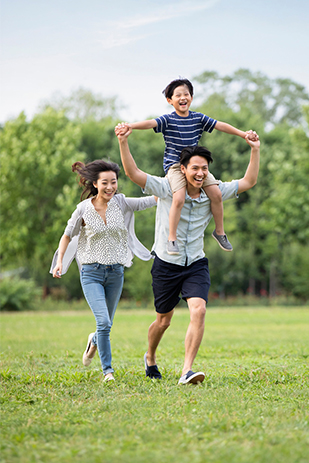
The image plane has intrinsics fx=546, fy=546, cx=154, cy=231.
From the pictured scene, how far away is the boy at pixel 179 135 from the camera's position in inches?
230

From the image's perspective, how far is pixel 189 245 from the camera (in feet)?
19.8

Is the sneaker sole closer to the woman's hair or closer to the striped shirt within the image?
the striped shirt

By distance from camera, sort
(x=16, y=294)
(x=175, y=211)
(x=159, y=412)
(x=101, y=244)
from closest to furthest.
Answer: (x=159, y=412) < (x=175, y=211) < (x=101, y=244) < (x=16, y=294)

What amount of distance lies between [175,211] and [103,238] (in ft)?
3.40

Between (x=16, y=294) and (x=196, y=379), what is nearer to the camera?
(x=196, y=379)

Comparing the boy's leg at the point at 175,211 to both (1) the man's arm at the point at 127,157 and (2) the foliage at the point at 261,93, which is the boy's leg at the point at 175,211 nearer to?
(1) the man's arm at the point at 127,157

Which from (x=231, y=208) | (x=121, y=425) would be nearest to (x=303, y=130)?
(x=231, y=208)

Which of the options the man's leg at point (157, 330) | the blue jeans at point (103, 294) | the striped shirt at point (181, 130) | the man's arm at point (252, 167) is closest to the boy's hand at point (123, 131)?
the striped shirt at point (181, 130)

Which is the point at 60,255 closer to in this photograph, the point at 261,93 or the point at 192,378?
the point at 192,378

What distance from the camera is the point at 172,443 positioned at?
11.9 feet

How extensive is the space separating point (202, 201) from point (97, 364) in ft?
→ 11.3

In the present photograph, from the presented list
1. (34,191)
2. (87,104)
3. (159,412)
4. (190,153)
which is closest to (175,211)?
(190,153)

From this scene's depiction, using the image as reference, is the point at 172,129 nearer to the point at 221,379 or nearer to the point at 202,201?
the point at 202,201

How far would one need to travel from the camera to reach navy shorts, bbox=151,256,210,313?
6.00 m
